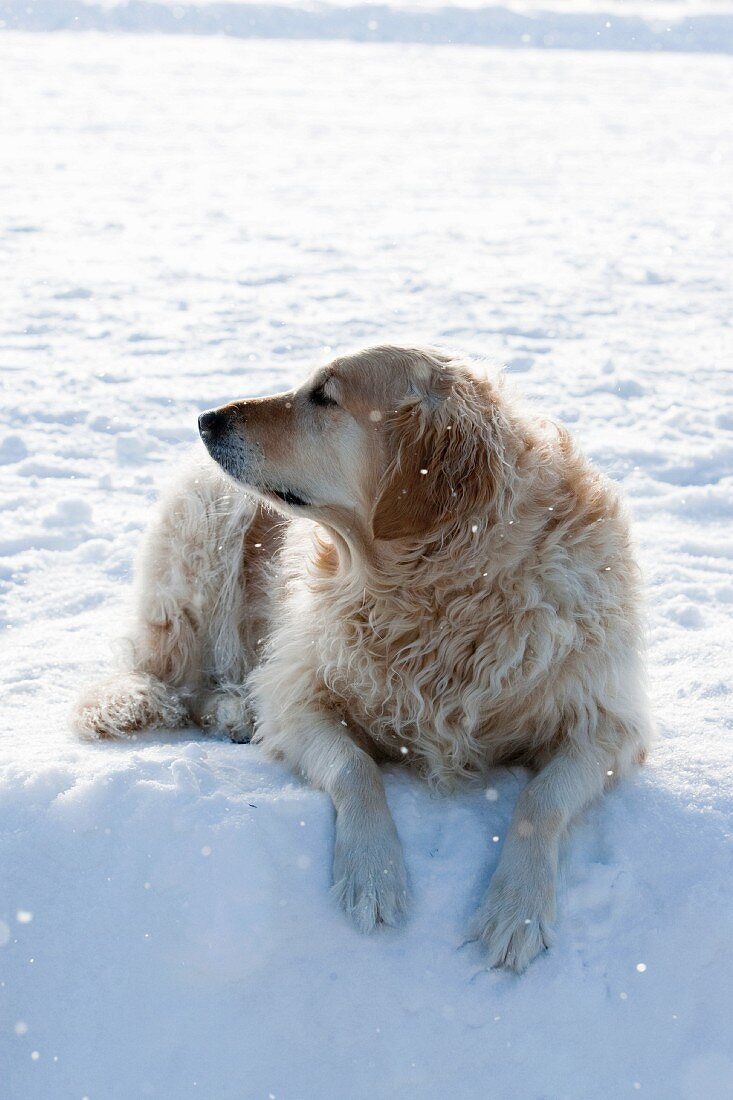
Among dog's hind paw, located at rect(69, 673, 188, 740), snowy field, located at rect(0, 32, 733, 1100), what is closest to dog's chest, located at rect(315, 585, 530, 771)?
snowy field, located at rect(0, 32, 733, 1100)

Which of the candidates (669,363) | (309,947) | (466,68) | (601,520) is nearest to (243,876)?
(309,947)

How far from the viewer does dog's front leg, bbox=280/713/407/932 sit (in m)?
2.33

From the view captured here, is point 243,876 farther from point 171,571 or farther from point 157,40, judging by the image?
point 157,40

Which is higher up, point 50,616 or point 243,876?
point 243,876

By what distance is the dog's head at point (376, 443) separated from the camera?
2.62 m

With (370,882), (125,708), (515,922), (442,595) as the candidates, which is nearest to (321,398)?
(442,595)

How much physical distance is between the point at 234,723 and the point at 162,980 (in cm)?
123

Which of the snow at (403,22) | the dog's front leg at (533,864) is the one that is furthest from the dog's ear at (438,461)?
the snow at (403,22)

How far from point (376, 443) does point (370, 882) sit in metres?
1.09

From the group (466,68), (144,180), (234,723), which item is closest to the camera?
(234,723)

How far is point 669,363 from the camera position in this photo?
22.9 ft

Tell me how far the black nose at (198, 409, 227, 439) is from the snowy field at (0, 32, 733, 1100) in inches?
34.1

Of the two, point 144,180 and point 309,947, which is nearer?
point 309,947

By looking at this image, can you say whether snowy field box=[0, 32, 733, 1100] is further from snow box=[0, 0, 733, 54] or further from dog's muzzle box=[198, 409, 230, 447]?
snow box=[0, 0, 733, 54]
